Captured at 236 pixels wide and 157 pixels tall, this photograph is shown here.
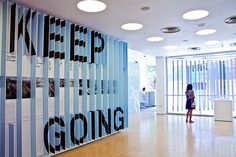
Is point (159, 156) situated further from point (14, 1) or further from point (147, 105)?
point (147, 105)

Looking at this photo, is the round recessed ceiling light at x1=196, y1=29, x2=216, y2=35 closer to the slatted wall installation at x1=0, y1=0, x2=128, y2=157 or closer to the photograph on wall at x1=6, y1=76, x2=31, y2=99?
the slatted wall installation at x1=0, y1=0, x2=128, y2=157

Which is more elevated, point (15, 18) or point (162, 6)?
point (162, 6)

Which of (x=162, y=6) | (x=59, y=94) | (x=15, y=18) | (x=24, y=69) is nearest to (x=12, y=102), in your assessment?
(x=24, y=69)

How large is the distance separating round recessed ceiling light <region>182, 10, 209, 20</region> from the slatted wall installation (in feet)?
8.51

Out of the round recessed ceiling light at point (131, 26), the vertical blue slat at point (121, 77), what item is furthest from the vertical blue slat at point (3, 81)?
the vertical blue slat at point (121, 77)

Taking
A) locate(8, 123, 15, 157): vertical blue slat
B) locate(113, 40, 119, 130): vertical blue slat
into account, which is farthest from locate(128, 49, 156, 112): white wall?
locate(8, 123, 15, 157): vertical blue slat

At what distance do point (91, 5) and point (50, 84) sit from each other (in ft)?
6.49

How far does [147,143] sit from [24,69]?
354cm

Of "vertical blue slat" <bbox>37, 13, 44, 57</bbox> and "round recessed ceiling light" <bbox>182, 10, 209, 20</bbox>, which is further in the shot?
"round recessed ceiling light" <bbox>182, 10, 209, 20</bbox>

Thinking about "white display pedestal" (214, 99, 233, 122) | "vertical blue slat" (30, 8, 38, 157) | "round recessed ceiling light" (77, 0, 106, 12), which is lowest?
"white display pedestal" (214, 99, 233, 122)

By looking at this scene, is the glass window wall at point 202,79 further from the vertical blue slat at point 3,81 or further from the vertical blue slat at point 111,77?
the vertical blue slat at point 3,81

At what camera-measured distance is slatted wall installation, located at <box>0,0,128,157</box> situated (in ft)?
13.9

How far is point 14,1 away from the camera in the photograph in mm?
4320

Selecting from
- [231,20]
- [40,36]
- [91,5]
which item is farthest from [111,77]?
[231,20]
